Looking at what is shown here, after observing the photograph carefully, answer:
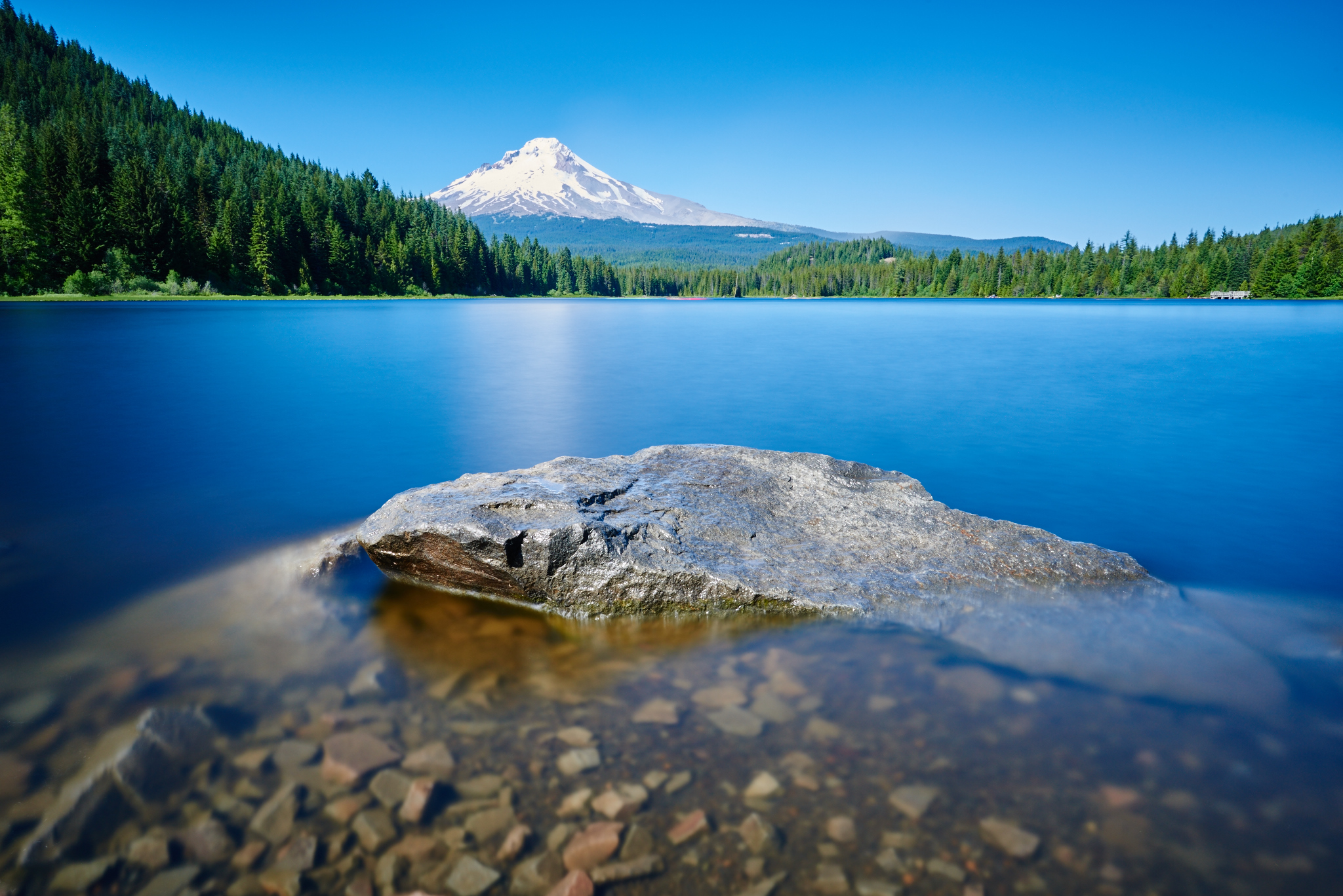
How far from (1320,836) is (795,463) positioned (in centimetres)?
606

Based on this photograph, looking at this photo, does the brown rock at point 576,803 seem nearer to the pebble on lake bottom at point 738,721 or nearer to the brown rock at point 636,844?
the brown rock at point 636,844

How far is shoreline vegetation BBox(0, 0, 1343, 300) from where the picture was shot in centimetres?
6344

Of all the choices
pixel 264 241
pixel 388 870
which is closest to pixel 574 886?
pixel 388 870

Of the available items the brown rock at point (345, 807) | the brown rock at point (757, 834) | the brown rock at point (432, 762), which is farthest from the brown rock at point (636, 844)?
the brown rock at point (345, 807)

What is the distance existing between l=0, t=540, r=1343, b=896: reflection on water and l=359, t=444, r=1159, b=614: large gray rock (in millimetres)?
345

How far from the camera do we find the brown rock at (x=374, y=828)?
3.80m

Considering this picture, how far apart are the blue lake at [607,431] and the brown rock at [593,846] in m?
6.30

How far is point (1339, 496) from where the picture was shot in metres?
11.9

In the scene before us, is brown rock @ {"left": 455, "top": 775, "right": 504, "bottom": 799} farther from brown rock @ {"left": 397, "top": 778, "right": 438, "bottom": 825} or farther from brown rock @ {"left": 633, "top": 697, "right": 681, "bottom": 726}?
brown rock @ {"left": 633, "top": 697, "right": 681, "bottom": 726}

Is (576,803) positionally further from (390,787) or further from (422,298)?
(422,298)

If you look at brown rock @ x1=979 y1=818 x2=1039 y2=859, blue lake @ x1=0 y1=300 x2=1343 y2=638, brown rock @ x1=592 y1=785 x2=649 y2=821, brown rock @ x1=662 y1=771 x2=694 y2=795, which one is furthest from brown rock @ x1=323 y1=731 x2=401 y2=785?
blue lake @ x1=0 y1=300 x2=1343 y2=638

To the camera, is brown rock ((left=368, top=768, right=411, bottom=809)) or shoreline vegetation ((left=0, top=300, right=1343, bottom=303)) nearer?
brown rock ((left=368, top=768, right=411, bottom=809))

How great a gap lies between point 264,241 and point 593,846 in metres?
96.4

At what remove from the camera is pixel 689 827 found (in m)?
3.89
